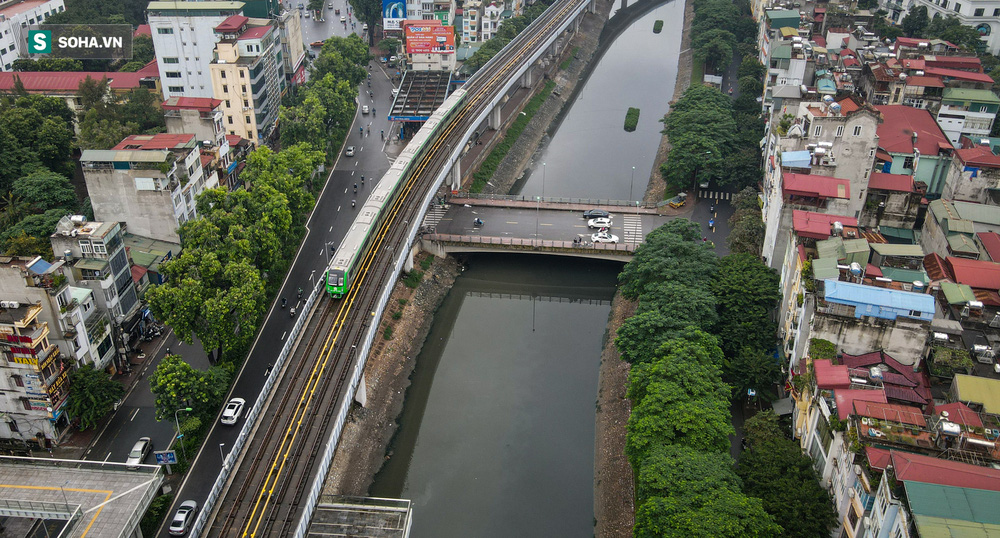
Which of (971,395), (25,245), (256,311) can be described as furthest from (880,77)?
(25,245)

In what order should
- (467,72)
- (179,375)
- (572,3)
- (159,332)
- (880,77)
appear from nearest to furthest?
(179,375), (159,332), (880,77), (467,72), (572,3)

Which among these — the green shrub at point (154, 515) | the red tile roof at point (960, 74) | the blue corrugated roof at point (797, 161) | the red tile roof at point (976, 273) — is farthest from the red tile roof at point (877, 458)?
the red tile roof at point (960, 74)

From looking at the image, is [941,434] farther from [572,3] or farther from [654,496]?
[572,3]

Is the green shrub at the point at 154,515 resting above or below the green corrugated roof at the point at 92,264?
Result: below

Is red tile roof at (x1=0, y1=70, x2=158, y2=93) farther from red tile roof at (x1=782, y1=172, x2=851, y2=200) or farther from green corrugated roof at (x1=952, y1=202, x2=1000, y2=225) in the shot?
green corrugated roof at (x1=952, y1=202, x2=1000, y2=225)

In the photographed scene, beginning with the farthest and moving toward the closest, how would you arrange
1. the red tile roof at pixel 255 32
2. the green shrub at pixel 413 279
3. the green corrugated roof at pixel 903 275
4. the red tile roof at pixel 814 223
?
the red tile roof at pixel 255 32, the green shrub at pixel 413 279, the red tile roof at pixel 814 223, the green corrugated roof at pixel 903 275

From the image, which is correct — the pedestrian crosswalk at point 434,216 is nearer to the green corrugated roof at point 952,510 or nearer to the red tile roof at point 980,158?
the red tile roof at point 980,158
